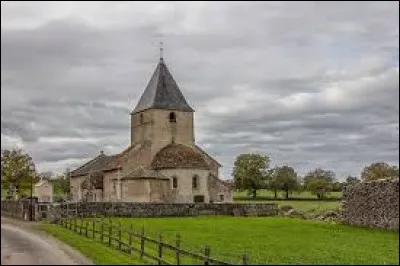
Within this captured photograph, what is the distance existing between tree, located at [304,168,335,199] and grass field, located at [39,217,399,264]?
273 feet

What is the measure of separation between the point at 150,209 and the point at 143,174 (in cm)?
940

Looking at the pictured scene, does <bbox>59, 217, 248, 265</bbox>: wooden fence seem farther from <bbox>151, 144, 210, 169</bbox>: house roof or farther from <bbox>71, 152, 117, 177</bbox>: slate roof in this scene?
<bbox>71, 152, 117, 177</bbox>: slate roof

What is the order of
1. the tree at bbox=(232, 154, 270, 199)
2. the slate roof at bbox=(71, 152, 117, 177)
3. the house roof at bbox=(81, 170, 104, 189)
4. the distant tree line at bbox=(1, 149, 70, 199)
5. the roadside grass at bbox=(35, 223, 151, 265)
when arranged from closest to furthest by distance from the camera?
the roadside grass at bbox=(35, 223, 151, 265) < the distant tree line at bbox=(1, 149, 70, 199) < the house roof at bbox=(81, 170, 104, 189) < the slate roof at bbox=(71, 152, 117, 177) < the tree at bbox=(232, 154, 270, 199)

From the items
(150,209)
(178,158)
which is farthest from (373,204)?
(178,158)

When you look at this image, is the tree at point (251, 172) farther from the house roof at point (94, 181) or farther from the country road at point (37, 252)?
the country road at point (37, 252)

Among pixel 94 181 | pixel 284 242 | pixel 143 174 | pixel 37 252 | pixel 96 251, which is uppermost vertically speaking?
pixel 143 174

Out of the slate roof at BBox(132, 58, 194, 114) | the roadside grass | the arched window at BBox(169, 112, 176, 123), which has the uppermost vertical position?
the slate roof at BBox(132, 58, 194, 114)

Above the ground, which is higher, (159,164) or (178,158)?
(178,158)

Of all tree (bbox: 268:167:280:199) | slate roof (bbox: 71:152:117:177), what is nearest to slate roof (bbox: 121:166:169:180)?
slate roof (bbox: 71:152:117:177)

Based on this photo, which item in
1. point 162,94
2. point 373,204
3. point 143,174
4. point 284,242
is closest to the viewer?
point 284,242

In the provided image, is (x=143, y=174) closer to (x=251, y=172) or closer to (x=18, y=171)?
(x=18, y=171)

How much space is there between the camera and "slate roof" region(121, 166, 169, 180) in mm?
66438

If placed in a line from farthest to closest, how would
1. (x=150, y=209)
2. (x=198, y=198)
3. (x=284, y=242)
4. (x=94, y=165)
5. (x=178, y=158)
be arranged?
(x=94, y=165)
(x=178, y=158)
(x=198, y=198)
(x=150, y=209)
(x=284, y=242)

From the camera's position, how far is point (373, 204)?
47.1 metres
